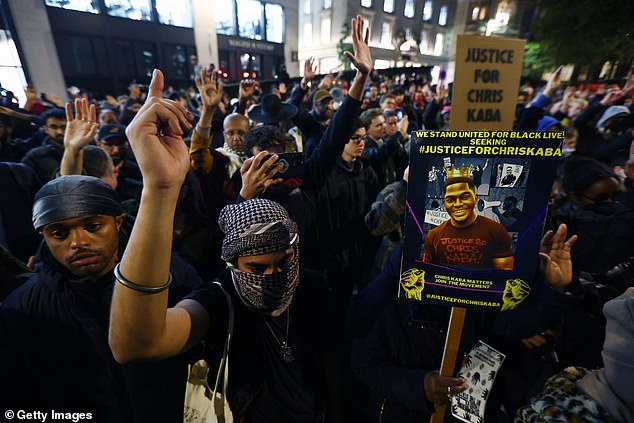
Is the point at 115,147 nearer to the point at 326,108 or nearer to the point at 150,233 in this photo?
the point at 326,108

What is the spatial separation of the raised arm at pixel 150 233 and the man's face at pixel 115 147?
3772 mm

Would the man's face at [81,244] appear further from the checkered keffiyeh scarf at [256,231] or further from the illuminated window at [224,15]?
the illuminated window at [224,15]

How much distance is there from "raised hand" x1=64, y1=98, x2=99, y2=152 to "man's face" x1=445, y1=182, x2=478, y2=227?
98.7 inches

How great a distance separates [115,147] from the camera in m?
3.92

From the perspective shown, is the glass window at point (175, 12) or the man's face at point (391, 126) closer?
the glass window at point (175, 12)

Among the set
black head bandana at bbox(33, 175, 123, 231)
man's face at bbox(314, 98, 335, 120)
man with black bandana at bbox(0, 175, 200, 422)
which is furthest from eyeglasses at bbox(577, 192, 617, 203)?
man's face at bbox(314, 98, 335, 120)

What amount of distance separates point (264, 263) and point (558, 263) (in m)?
1.44

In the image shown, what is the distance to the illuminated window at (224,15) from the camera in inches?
104

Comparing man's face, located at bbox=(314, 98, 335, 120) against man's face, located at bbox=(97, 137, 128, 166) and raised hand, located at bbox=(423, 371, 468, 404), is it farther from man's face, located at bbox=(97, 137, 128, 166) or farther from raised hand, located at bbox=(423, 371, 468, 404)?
raised hand, located at bbox=(423, 371, 468, 404)

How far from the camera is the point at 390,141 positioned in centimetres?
414

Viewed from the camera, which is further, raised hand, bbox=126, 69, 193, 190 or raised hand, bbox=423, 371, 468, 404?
raised hand, bbox=423, 371, 468, 404

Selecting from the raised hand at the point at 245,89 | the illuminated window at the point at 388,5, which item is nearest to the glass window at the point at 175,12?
the illuminated window at the point at 388,5

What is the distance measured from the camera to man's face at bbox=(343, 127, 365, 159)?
310cm

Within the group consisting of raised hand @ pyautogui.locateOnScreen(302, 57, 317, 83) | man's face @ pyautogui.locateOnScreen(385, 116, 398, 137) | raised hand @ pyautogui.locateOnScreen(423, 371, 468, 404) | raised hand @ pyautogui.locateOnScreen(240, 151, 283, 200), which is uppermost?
raised hand @ pyautogui.locateOnScreen(302, 57, 317, 83)
